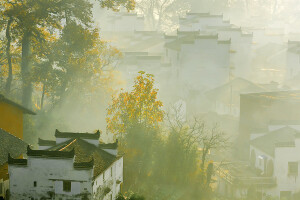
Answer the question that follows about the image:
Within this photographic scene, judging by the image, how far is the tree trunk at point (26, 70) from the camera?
110 feet

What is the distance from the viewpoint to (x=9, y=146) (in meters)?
24.6

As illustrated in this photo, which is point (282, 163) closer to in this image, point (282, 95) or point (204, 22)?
point (282, 95)

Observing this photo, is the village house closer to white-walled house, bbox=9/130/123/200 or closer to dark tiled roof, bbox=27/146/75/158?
white-walled house, bbox=9/130/123/200

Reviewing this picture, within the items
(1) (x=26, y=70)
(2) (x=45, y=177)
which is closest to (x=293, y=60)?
(1) (x=26, y=70)

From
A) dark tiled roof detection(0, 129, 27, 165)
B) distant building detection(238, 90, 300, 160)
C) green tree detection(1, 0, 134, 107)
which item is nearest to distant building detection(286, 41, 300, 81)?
distant building detection(238, 90, 300, 160)

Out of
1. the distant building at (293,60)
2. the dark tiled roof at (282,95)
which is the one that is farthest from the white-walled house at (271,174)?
the distant building at (293,60)

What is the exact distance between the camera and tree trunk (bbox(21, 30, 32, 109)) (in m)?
33.6

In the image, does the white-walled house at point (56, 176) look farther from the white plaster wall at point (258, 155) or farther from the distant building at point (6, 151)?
the white plaster wall at point (258, 155)

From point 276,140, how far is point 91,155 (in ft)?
60.6

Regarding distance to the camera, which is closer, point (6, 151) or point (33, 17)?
point (6, 151)

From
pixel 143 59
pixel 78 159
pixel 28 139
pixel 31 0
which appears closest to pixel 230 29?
pixel 143 59

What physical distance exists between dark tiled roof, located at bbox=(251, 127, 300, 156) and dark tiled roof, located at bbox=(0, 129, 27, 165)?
19019mm

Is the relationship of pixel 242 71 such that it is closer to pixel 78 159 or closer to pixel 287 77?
pixel 287 77

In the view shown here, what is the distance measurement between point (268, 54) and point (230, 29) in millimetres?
9473
